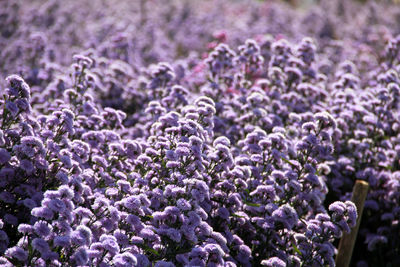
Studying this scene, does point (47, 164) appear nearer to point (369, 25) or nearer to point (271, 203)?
point (271, 203)

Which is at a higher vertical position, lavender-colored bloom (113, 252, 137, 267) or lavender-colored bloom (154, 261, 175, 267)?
lavender-colored bloom (113, 252, 137, 267)

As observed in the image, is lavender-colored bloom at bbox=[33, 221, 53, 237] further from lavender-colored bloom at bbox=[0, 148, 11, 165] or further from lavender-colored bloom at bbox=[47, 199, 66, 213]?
lavender-colored bloom at bbox=[0, 148, 11, 165]

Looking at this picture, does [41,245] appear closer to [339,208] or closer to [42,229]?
[42,229]

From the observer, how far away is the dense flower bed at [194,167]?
3.97 m

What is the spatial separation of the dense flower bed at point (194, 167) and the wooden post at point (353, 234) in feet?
0.99

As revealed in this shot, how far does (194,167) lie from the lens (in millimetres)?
4562

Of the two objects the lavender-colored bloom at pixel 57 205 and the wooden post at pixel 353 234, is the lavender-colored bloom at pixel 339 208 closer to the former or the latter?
the wooden post at pixel 353 234

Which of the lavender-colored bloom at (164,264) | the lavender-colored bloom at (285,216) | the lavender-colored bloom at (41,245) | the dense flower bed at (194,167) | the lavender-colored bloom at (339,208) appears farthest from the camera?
the lavender-colored bloom at (285,216)

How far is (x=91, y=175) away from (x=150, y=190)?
66 cm

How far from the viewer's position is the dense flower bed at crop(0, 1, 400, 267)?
3975 mm

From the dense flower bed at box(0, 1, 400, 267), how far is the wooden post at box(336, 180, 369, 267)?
0.30 metres

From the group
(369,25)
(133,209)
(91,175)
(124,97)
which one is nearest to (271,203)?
(133,209)

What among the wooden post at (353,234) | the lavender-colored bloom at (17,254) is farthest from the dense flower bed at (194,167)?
the wooden post at (353,234)

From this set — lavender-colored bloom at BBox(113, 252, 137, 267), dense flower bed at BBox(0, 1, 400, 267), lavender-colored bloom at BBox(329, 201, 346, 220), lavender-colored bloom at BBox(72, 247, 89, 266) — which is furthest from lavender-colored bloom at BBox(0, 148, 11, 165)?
lavender-colored bloom at BBox(329, 201, 346, 220)
